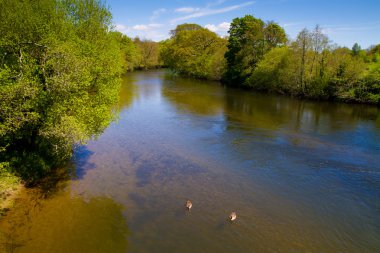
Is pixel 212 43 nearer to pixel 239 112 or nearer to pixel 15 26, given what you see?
pixel 239 112

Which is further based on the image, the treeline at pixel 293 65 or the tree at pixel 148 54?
the tree at pixel 148 54

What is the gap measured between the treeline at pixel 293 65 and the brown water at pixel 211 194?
1549cm

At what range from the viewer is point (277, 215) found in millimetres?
16438

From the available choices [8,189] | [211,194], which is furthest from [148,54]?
[8,189]

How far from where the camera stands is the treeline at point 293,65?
4669 centimetres

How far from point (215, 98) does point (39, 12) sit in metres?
36.7

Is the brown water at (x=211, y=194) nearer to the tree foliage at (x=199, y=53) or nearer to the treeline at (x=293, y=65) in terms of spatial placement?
the treeline at (x=293, y=65)

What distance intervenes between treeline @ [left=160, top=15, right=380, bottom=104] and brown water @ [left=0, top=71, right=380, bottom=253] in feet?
50.8

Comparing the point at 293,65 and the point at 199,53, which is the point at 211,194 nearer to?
the point at 293,65

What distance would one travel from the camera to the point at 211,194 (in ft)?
60.6

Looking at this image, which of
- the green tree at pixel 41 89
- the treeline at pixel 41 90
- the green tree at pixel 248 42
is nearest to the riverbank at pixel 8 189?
the treeline at pixel 41 90

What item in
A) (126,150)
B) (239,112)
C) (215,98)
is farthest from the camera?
(215,98)

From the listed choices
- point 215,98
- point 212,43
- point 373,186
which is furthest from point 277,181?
point 212,43

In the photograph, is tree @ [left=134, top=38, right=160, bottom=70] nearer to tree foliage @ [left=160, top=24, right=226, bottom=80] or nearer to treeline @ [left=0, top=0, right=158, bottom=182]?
tree foliage @ [left=160, top=24, right=226, bottom=80]
